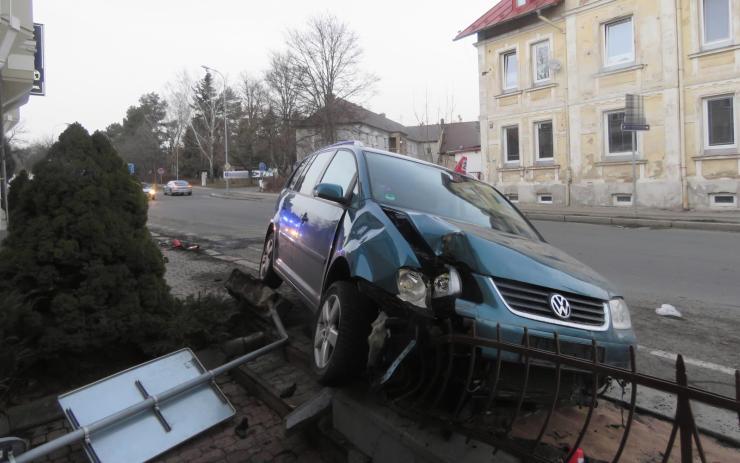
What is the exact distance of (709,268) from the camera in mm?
8055

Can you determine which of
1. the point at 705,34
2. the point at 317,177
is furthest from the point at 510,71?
the point at 317,177

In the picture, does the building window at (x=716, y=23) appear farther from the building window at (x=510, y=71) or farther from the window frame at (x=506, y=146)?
the window frame at (x=506, y=146)

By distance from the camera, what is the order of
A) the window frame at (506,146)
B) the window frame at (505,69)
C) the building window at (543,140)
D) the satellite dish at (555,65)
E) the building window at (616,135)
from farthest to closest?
the window frame at (506,146)
the window frame at (505,69)
the building window at (543,140)
the satellite dish at (555,65)
the building window at (616,135)

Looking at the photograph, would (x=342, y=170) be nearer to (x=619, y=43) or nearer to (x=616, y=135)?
(x=616, y=135)

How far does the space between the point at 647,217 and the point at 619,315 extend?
46.8ft

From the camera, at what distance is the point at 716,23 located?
16.6 metres

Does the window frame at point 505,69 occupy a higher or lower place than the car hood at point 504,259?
higher

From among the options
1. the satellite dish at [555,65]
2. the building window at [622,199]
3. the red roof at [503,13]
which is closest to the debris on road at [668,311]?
the building window at [622,199]

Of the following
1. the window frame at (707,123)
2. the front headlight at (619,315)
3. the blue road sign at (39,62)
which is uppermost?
the blue road sign at (39,62)

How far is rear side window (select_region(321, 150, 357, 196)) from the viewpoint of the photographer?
402 cm

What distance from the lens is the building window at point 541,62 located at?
68.9 ft

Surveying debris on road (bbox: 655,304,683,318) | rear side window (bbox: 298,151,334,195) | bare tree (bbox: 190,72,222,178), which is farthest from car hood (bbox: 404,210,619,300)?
bare tree (bbox: 190,72,222,178)

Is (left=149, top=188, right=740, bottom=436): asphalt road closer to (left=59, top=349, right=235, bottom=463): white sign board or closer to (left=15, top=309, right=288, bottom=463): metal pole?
(left=15, top=309, right=288, bottom=463): metal pole

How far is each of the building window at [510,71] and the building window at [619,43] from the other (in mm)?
3945
